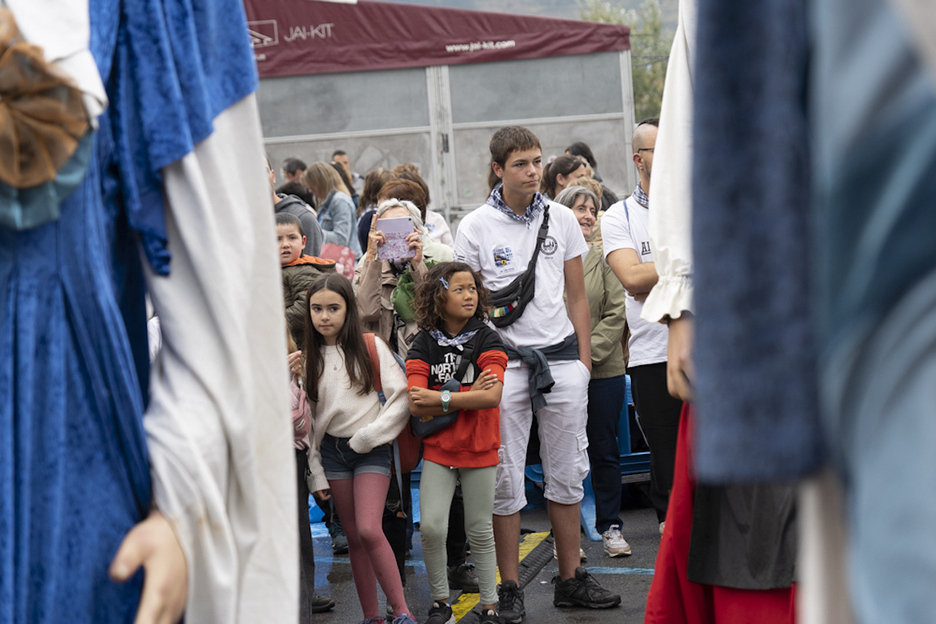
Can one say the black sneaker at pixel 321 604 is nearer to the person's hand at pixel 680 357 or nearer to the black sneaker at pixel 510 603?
the black sneaker at pixel 510 603

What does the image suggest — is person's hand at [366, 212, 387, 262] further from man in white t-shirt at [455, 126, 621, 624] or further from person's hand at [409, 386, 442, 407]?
person's hand at [409, 386, 442, 407]

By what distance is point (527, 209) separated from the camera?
516 centimetres

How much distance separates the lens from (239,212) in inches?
61.1

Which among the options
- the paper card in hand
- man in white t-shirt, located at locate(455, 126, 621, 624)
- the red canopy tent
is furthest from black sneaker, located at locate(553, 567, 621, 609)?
the red canopy tent

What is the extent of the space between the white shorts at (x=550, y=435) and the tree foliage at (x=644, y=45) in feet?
137

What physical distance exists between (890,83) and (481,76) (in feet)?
47.7

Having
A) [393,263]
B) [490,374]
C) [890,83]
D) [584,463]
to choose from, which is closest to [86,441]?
[890,83]

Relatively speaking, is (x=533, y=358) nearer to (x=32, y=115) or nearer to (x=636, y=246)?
(x=636, y=246)

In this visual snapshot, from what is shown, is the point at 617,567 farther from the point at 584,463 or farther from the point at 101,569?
the point at 101,569

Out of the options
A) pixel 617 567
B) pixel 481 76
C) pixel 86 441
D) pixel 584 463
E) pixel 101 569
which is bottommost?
pixel 617 567

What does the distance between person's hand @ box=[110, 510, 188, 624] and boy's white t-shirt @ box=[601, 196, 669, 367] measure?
10.4 feet

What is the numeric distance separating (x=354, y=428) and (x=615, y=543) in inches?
73.1

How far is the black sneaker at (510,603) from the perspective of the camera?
4695 mm

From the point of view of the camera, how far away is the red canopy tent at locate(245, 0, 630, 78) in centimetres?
1453
